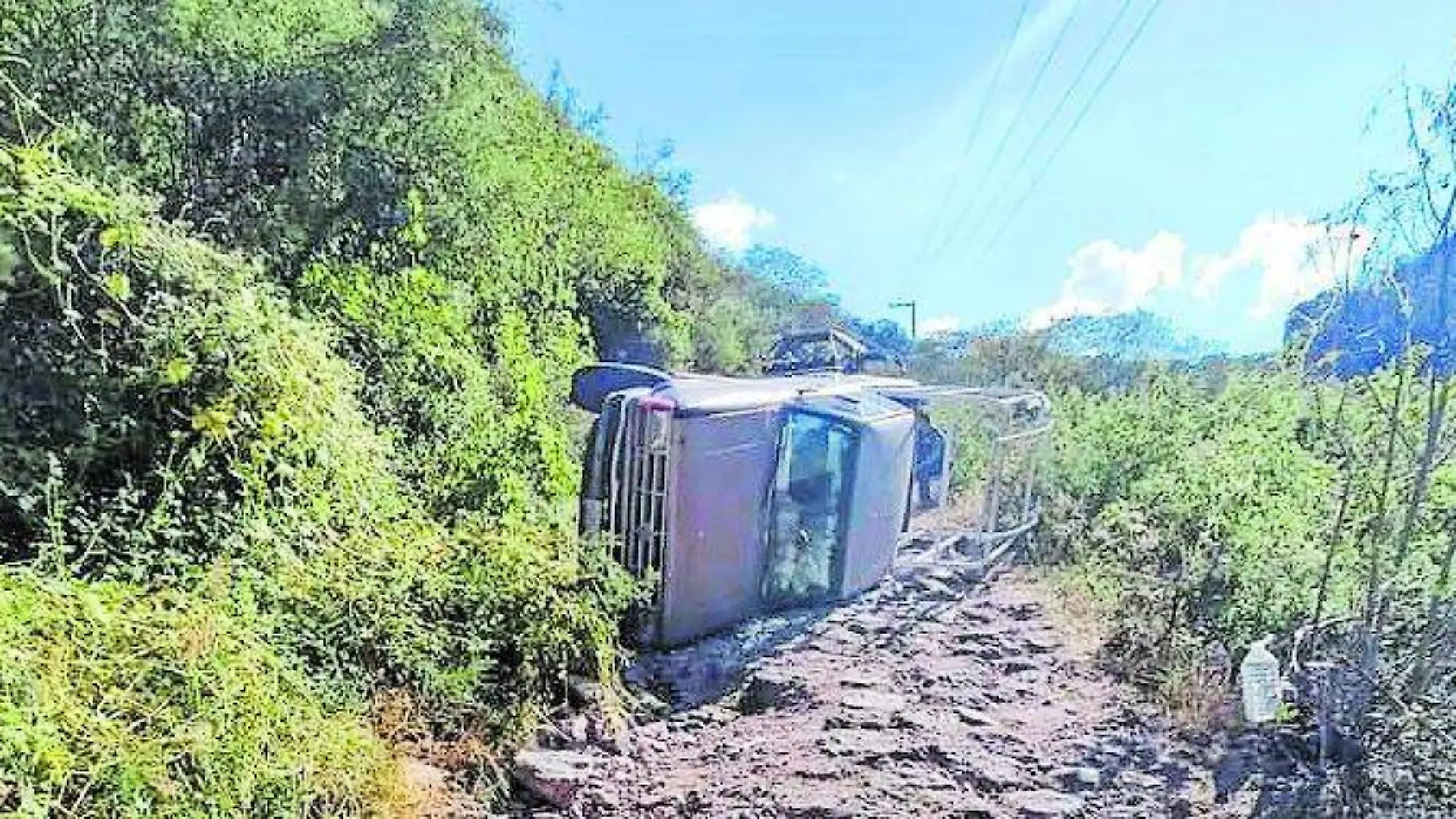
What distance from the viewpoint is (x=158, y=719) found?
3.01 metres

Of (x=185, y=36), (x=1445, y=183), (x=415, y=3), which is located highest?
(x=415, y=3)

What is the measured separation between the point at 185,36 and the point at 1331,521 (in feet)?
20.0

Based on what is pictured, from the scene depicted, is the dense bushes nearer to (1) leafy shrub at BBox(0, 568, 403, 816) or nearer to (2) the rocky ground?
(1) leafy shrub at BBox(0, 568, 403, 816)

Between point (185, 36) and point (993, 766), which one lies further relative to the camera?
point (185, 36)

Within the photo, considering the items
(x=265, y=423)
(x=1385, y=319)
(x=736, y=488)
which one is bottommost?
(x=736, y=488)

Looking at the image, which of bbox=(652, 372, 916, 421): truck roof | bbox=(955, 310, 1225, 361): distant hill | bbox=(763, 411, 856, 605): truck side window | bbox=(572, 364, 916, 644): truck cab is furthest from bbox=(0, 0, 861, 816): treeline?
bbox=(955, 310, 1225, 361): distant hill

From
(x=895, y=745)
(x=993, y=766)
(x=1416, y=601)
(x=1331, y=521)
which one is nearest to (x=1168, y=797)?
(x=993, y=766)

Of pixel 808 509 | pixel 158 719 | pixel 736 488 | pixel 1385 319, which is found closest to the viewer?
pixel 158 719

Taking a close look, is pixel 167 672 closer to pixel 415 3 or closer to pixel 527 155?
pixel 415 3

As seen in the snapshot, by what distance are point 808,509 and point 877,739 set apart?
2.05m

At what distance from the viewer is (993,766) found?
178 inches

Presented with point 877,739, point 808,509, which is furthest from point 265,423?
point 808,509

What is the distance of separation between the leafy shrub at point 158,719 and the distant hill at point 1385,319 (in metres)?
4.39

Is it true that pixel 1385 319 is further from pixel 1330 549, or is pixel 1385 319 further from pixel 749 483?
pixel 749 483
